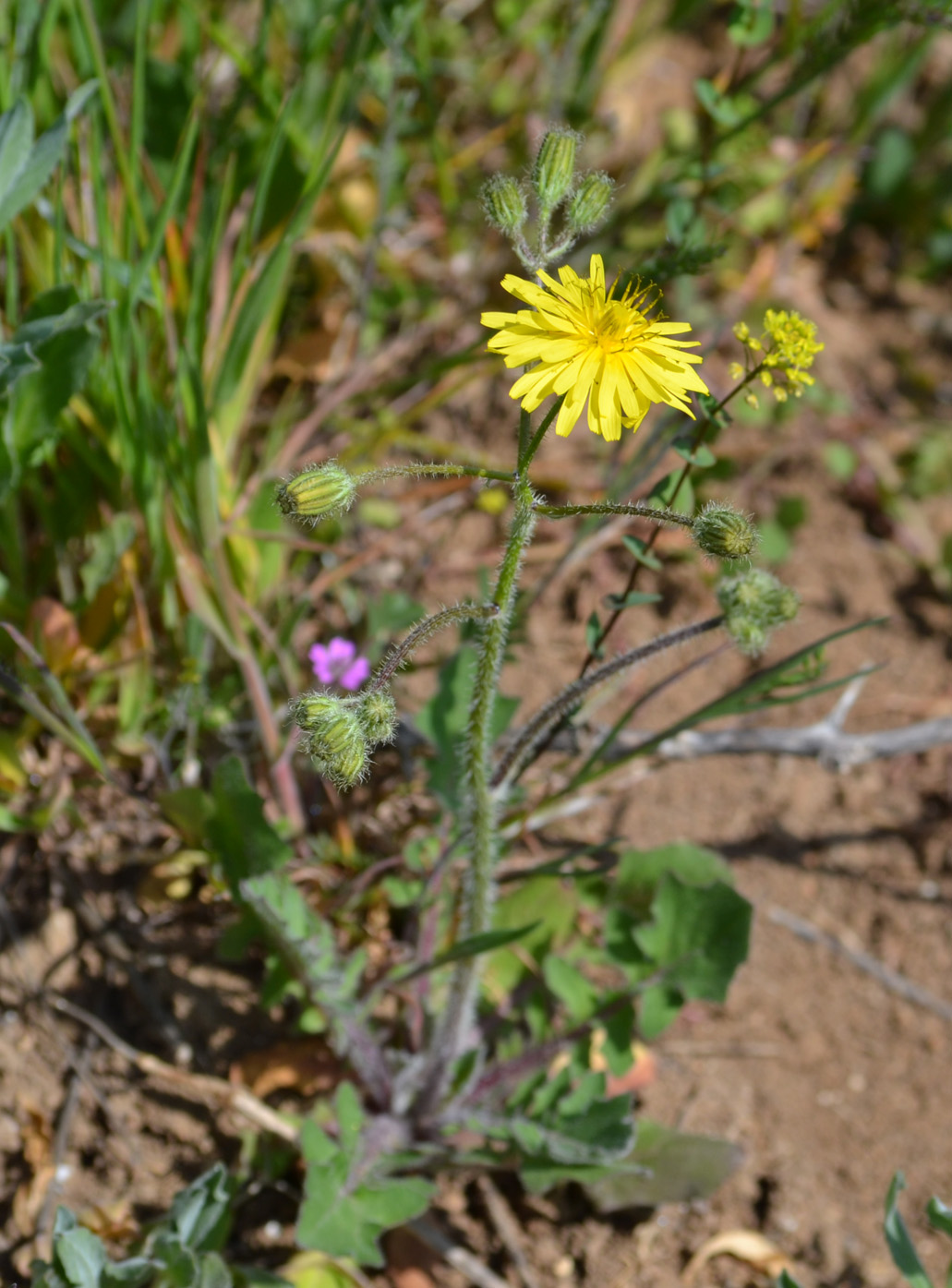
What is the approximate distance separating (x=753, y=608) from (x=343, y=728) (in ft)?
2.48

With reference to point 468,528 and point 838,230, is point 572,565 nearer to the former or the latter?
point 468,528

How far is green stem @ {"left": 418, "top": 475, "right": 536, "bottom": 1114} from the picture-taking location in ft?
5.77

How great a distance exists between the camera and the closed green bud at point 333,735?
1747mm

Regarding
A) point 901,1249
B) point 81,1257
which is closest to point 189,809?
point 81,1257

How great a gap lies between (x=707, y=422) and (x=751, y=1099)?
5.76ft

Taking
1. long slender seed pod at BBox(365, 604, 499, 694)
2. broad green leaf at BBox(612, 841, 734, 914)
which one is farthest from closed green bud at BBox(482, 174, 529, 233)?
broad green leaf at BBox(612, 841, 734, 914)

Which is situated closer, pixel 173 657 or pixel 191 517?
pixel 191 517

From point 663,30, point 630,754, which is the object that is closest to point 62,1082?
point 630,754

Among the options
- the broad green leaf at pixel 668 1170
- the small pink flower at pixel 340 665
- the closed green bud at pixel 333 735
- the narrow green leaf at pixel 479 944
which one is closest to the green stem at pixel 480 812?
the narrow green leaf at pixel 479 944

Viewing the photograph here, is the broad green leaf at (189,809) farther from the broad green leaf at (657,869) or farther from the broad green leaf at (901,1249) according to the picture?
the broad green leaf at (901,1249)

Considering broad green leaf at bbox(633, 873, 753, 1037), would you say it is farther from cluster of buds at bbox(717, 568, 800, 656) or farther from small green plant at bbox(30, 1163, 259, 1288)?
small green plant at bbox(30, 1163, 259, 1288)

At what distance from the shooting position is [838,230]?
175 inches

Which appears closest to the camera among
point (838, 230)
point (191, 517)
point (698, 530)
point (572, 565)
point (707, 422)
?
point (698, 530)

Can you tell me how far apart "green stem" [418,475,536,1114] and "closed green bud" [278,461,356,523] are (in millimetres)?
278
